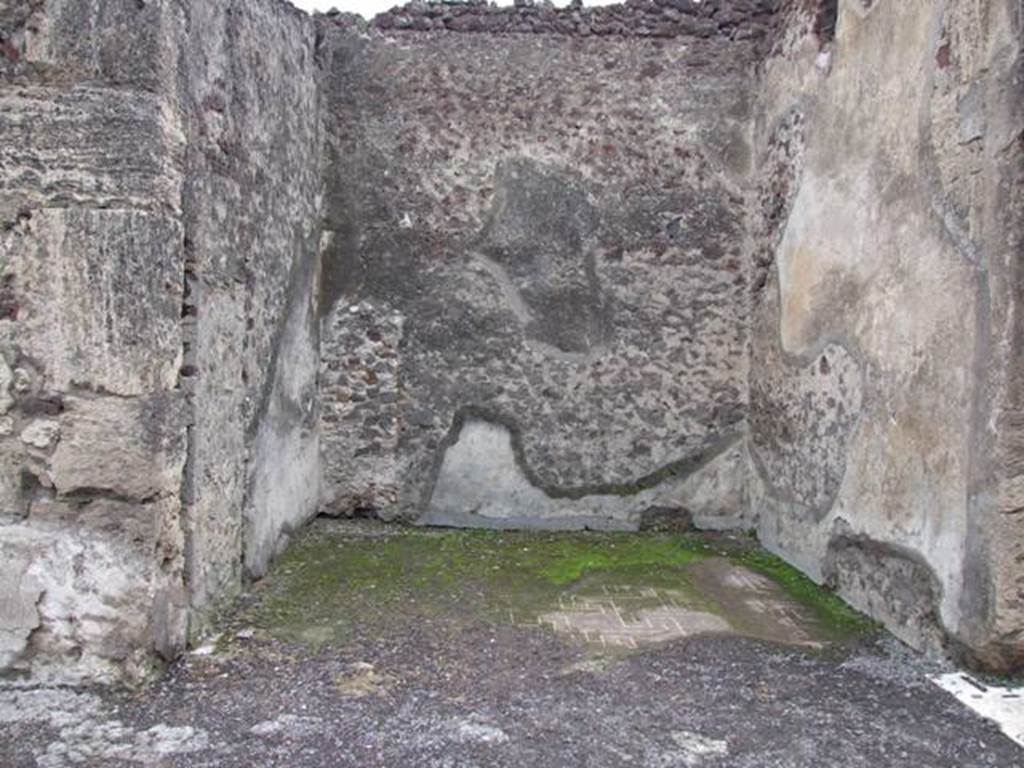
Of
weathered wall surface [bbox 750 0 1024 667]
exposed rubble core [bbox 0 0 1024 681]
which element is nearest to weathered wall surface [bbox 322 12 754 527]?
exposed rubble core [bbox 0 0 1024 681]

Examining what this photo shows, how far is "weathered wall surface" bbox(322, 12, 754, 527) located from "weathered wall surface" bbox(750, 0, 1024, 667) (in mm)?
479

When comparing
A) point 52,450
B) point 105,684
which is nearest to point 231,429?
point 52,450

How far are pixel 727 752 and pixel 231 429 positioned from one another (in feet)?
7.76

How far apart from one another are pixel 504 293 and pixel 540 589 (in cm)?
198

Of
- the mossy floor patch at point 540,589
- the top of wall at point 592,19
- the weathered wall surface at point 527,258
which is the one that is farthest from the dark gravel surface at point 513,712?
the top of wall at point 592,19

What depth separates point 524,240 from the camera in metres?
5.45

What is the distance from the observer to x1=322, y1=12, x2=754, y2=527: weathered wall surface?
17.9ft

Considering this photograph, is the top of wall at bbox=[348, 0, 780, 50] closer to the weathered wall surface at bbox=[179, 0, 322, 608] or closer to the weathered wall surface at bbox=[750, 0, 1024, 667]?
the weathered wall surface at bbox=[750, 0, 1024, 667]

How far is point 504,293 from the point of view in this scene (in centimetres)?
545

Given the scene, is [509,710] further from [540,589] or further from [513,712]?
[540,589]

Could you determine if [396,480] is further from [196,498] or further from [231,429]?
[196,498]

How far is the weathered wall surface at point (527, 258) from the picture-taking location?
5445 millimetres

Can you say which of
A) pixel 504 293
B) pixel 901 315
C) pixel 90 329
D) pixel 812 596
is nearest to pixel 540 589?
pixel 812 596

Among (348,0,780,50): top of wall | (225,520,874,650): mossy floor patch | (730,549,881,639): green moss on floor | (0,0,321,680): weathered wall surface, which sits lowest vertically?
(225,520,874,650): mossy floor patch
